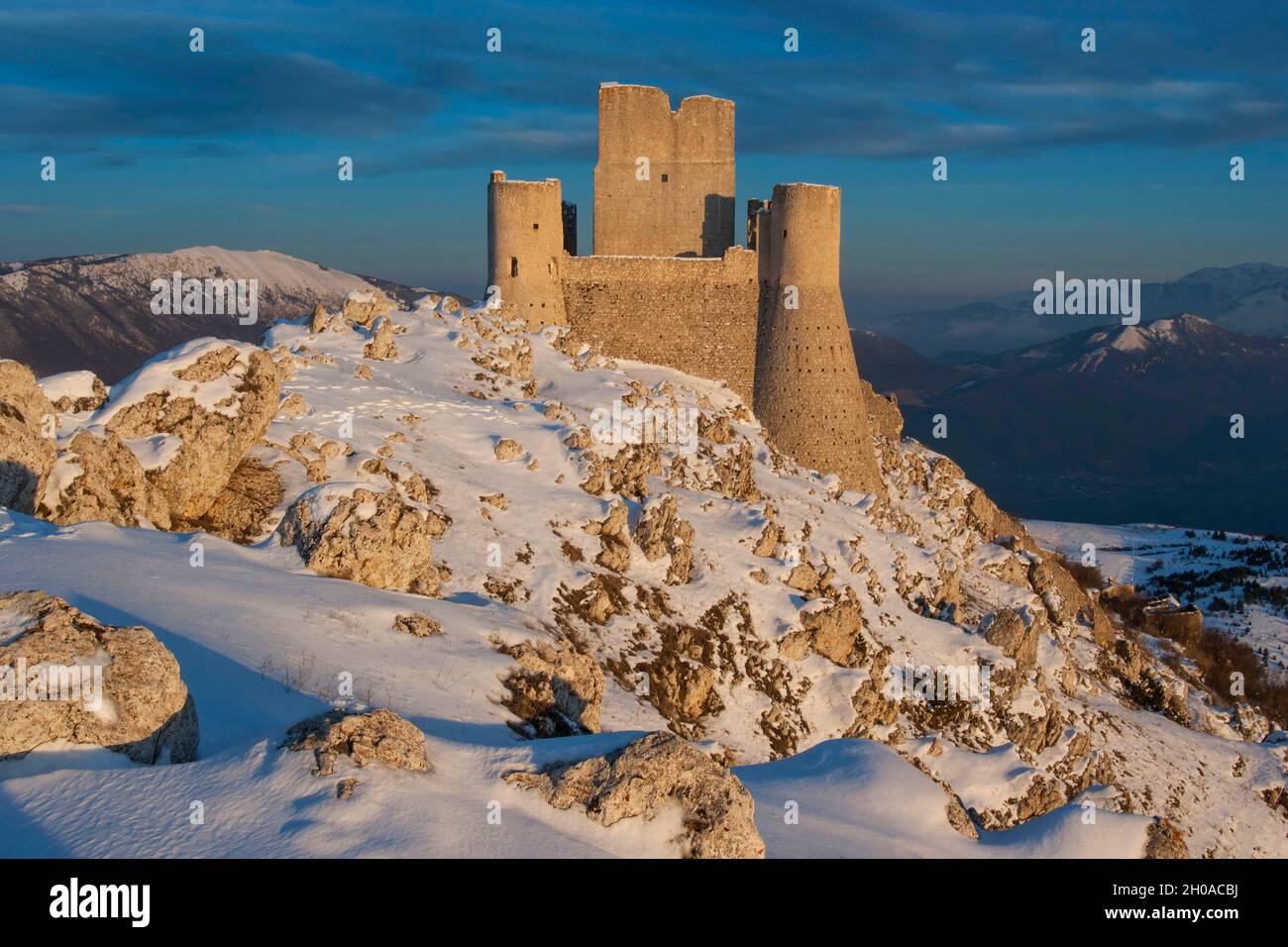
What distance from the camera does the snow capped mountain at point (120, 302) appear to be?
96500mm

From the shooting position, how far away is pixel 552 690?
12.6 meters

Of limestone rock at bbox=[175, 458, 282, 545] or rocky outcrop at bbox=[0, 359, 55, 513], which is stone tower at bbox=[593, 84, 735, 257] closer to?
limestone rock at bbox=[175, 458, 282, 545]

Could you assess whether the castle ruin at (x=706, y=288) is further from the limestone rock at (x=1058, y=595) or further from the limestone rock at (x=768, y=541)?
the limestone rock at (x=768, y=541)

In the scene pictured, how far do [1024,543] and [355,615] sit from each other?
28300mm

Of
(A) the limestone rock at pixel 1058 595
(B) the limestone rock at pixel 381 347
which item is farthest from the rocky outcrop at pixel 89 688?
(A) the limestone rock at pixel 1058 595

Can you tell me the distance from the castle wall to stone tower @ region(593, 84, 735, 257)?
1.83 metres

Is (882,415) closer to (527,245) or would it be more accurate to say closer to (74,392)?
(527,245)

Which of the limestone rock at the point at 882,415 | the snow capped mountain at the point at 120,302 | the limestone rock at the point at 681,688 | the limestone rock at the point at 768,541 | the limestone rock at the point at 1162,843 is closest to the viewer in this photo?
the limestone rock at the point at 1162,843


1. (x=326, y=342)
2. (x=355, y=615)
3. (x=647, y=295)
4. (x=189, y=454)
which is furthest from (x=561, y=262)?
(x=355, y=615)

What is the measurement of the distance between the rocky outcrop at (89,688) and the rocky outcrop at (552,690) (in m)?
3.81

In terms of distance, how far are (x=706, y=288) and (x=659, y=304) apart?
1466 mm

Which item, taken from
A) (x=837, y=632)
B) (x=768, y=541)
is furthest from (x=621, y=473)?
(x=837, y=632)

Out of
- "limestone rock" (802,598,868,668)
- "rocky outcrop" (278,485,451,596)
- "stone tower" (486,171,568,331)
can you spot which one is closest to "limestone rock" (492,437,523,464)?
"rocky outcrop" (278,485,451,596)

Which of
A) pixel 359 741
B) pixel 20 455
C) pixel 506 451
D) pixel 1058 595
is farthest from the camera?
pixel 1058 595
